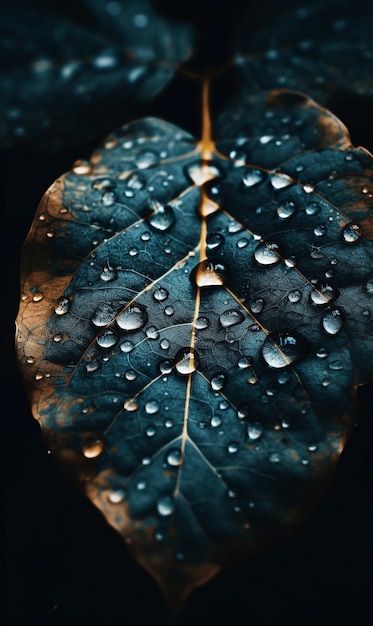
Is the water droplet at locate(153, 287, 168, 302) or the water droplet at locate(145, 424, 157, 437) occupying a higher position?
the water droplet at locate(153, 287, 168, 302)

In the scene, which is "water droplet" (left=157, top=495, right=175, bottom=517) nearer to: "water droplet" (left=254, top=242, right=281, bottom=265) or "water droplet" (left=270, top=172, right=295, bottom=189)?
"water droplet" (left=254, top=242, right=281, bottom=265)

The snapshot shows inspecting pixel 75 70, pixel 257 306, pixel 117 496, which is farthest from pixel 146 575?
pixel 75 70

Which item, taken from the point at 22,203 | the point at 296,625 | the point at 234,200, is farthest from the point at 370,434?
the point at 22,203

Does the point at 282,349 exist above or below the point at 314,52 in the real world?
below

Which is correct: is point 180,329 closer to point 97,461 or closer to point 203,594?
point 97,461

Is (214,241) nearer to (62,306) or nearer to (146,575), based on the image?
(62,306)

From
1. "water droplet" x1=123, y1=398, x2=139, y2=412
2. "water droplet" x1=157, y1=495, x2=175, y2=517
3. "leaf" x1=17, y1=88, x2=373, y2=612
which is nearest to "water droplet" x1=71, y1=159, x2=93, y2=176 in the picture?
"leaf" x1=17, y1=88, x2=373, y2=612

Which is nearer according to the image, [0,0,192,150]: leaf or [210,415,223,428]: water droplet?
[210,415,223,428]: water droplet

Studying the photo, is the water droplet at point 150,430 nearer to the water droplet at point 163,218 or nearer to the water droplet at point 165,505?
the water droplet at point 165,505
